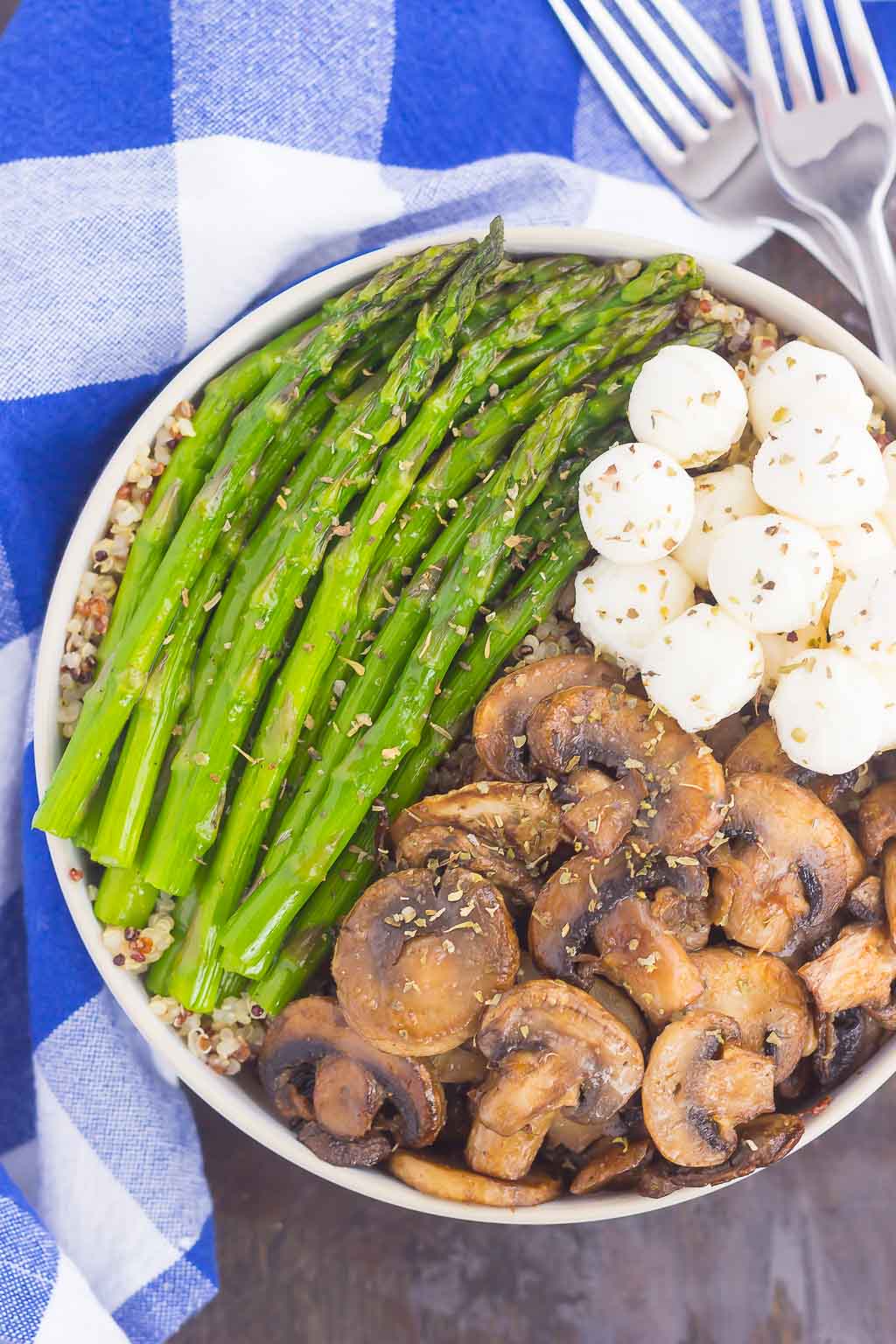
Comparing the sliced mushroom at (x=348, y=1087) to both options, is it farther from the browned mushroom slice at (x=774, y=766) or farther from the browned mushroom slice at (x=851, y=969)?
the browned mushroom slice at (x=774, y=766)

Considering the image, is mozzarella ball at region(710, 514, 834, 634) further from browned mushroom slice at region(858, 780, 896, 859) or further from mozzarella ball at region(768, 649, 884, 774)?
Result: browned mushroom slice at region(858, 780, 896, 859)

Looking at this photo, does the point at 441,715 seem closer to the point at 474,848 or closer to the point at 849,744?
the point at 474,848

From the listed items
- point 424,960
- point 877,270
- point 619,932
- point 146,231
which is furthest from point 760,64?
point 424,960

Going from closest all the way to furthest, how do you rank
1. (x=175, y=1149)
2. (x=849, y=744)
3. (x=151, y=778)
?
1. (x=849, y=744)
2. (x=151, y=778)
3. (x=175, y=1149)

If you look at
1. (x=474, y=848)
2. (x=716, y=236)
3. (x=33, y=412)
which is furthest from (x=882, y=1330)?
(x=33, y=412)

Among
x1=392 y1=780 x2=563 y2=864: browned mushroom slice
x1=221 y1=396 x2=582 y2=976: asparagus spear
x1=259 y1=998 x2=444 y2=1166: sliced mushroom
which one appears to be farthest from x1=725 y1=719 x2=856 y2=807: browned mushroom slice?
x1=259 y1=998 x2=444 y2=1166: sliced mushroom

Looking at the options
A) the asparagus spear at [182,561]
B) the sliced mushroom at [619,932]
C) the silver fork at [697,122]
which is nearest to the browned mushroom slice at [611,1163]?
the sliced mushroom at [619,932]
